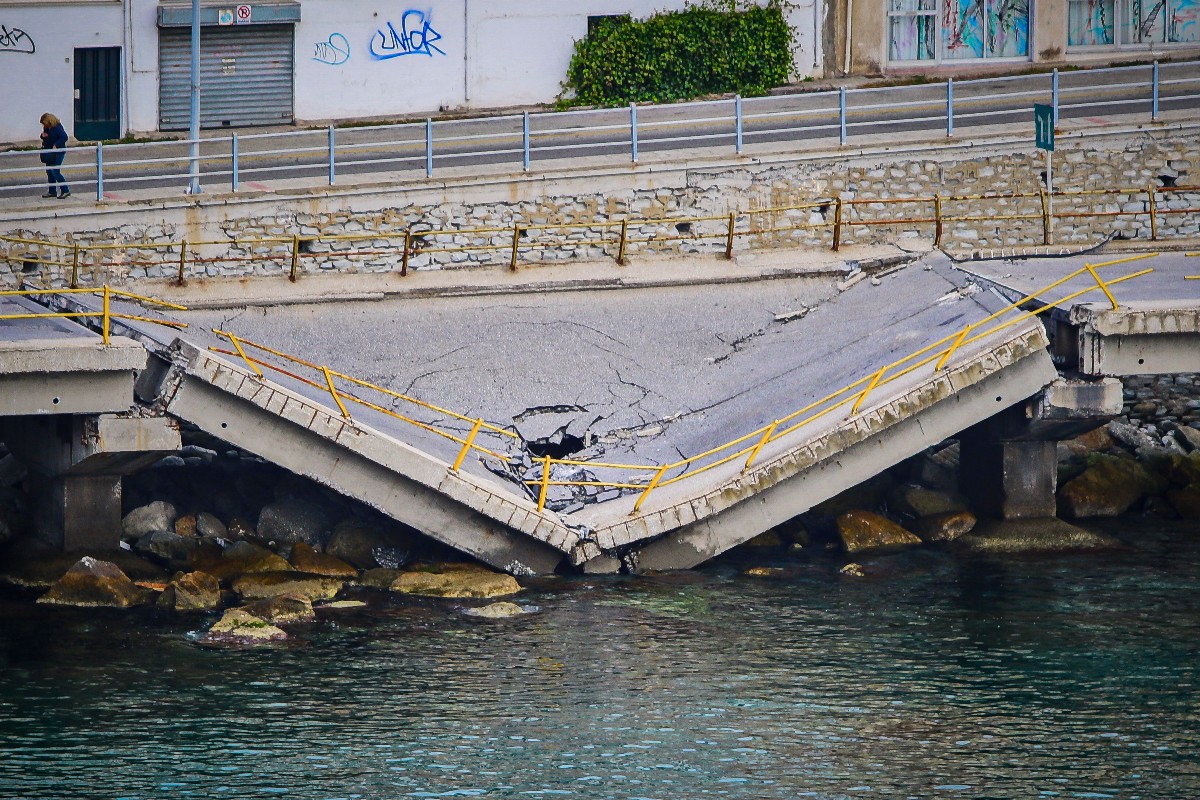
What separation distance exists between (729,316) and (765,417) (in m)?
3.18

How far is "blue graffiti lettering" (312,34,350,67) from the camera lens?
112 ft

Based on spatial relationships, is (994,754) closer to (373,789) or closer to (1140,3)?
(373,789)

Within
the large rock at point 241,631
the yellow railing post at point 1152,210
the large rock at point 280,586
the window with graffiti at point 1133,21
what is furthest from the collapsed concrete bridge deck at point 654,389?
the window with graffiti at point 1133,21

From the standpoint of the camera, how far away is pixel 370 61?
112 ft

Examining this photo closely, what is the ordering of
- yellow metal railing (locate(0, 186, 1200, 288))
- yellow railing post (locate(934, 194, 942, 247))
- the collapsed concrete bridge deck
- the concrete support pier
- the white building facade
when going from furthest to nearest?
the white building facade → yellow railing post (locate(934, 194, 942, 247)) → yellow metal railing (locate(0, 186, 1200, 288)) → the collapsed concrete bridge deck → the concrete support pier

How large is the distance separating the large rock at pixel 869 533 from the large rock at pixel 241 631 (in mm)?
7576

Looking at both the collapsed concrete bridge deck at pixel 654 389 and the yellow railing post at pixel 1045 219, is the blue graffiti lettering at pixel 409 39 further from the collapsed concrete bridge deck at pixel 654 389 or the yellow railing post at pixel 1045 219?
the yellow railing post at pixel 1045 219

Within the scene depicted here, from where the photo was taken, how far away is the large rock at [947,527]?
22875mm

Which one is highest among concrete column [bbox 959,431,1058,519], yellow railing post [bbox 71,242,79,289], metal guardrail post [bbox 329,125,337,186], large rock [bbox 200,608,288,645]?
metal guardrail post [bbox 329,125,337,186]

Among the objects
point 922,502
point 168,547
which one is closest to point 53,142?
point 168,547

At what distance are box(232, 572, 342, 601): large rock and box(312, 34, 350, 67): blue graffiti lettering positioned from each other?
53.0ft

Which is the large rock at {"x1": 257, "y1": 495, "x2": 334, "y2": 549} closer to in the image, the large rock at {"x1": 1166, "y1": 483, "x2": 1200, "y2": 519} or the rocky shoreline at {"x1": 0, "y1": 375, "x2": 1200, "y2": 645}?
the rocky shoreline at {"x1": 0, "y1": 375, "x2": 1200, "y2": 645}


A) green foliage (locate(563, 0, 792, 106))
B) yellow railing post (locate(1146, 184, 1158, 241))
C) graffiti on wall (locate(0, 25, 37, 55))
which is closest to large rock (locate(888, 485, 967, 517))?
yellow railing post (locate(1146, 184, 1158, 241))

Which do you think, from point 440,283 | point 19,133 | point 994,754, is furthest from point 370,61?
point 994,754
